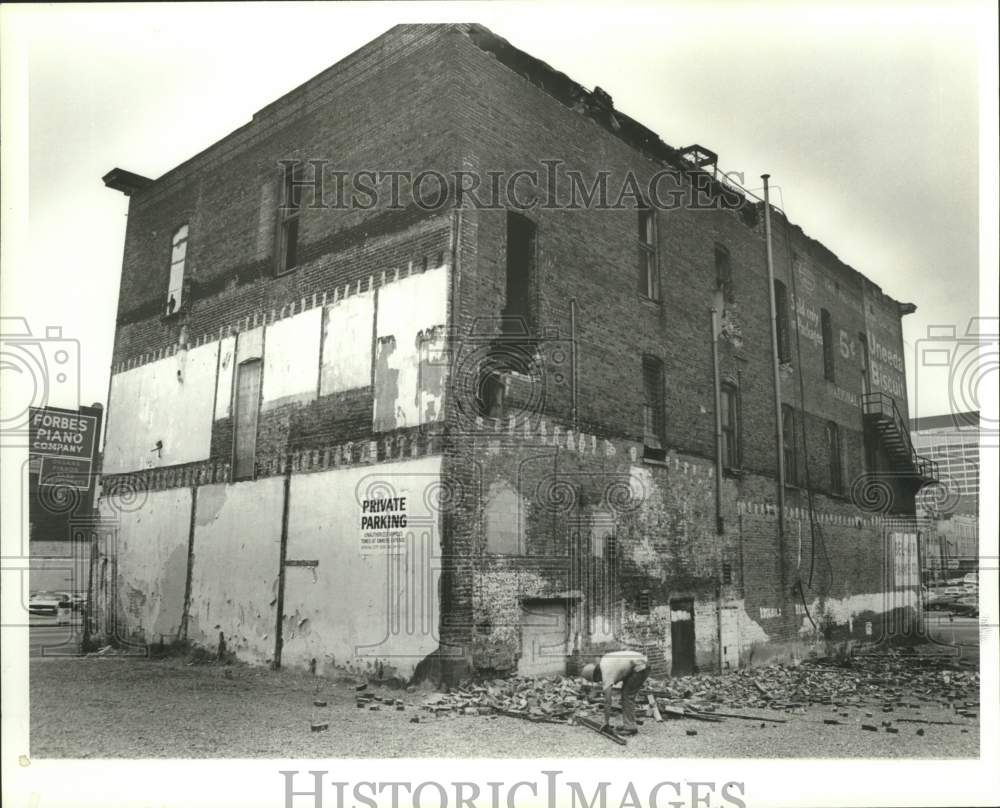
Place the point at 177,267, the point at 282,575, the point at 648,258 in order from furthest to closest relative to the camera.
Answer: the point at 177,267 < the point at 648,258 < the point at 282,575

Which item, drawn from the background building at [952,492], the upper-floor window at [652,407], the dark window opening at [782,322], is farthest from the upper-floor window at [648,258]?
the background building at [952,492]

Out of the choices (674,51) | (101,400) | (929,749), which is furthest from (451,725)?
(674,51)

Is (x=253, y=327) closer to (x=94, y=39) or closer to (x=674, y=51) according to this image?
(x=94, y=39)

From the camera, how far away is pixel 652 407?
38.0 feet

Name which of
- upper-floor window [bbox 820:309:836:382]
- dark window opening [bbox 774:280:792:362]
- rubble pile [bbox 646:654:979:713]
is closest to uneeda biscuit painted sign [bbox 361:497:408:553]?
rubble pile [bbox 646:654:979:713]

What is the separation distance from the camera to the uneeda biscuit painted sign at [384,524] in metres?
9.01

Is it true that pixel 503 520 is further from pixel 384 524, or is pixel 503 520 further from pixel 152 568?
pixel 152 568

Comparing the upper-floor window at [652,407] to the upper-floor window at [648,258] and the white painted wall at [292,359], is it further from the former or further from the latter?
the white painted wall at [292,359]

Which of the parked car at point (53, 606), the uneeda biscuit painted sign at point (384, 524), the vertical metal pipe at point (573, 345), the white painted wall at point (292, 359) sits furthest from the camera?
the white painted wall at point (292, 359)

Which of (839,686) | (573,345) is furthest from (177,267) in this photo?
(839,686)

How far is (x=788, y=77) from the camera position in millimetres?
9383

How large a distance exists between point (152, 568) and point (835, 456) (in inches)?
398

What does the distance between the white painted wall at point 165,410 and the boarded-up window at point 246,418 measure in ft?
1.77

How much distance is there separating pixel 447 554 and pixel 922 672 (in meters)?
6.47
